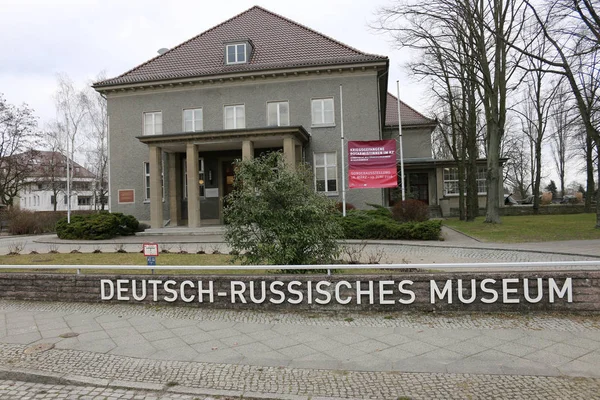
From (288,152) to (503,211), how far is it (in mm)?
22208

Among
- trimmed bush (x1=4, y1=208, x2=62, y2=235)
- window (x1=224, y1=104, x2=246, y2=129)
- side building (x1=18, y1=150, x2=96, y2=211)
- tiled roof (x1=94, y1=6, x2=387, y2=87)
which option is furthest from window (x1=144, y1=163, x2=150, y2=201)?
side building (x1=18, y1=150, x2=96, y2=211)

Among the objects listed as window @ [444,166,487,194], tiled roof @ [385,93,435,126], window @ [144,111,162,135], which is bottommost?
window @ [444,166,487,194]

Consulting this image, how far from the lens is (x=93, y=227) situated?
2012 centimetres

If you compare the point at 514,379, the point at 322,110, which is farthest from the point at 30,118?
the point at 514,379

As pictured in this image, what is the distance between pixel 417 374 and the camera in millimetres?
4320

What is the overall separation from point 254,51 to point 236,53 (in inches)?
51.1

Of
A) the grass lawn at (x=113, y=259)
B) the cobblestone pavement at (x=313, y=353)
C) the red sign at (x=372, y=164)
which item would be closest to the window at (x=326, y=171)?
the red sign at (x=372, y=164)

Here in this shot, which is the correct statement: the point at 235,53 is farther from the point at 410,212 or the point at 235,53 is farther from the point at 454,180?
the point at 454,180

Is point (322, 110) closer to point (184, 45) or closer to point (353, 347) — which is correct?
point (184, 45)

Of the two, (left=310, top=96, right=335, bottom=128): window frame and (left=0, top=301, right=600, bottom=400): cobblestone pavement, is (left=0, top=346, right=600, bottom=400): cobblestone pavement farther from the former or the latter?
(left=310, top=96, right=335, bottom=128): window frame

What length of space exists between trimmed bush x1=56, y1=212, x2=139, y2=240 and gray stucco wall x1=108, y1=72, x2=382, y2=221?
18.4 feet

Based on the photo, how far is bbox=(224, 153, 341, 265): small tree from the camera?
7609 millimetres

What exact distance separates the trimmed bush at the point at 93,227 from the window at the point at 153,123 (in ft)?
25.3

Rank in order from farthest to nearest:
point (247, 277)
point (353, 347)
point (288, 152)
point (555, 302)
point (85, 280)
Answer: point (288, 152)
point (85, 280)
point (247, 277)
point (555, 302)
point (353, 347)
